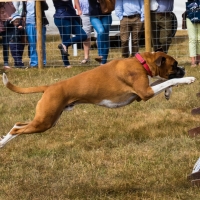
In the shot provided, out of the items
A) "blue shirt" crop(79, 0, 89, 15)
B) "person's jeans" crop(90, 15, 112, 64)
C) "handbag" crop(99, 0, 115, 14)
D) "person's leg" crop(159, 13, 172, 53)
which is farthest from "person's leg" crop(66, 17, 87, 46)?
"person's leg" crop(159, 13, 172, 53)

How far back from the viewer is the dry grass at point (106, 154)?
6035mm

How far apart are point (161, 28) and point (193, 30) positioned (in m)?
0.82

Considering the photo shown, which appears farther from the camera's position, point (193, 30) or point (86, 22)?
point (86, 22)

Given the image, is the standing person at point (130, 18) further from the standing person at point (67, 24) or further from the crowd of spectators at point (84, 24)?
the standing person at point (67, 24)

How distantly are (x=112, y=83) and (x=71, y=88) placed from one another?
47cm

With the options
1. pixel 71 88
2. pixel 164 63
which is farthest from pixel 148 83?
pixel 71 88

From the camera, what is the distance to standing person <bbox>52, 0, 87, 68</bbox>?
13.3 metres

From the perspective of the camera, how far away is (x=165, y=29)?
13023mm

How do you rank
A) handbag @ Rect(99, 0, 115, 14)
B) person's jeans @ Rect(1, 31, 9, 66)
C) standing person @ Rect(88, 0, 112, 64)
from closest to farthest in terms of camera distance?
handbag @ Rect(99, 0, 115, 14), standing person @ Rect(88, 0, 112, 64), person's jeans @ Rect(1, 31, 9, 66)

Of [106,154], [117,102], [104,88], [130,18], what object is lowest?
[106,154]

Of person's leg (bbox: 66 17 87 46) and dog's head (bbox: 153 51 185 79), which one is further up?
person's leg (bbox: 66 17 87 46)

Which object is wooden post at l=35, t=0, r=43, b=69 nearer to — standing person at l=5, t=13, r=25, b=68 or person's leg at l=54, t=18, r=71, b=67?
person's leg at l=54, t=18, r=71, b=67

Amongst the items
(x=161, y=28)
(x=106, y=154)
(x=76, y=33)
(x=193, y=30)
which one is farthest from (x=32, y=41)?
(x=106, y=154)

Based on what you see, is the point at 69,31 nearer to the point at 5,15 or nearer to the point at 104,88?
the point at 5,15
